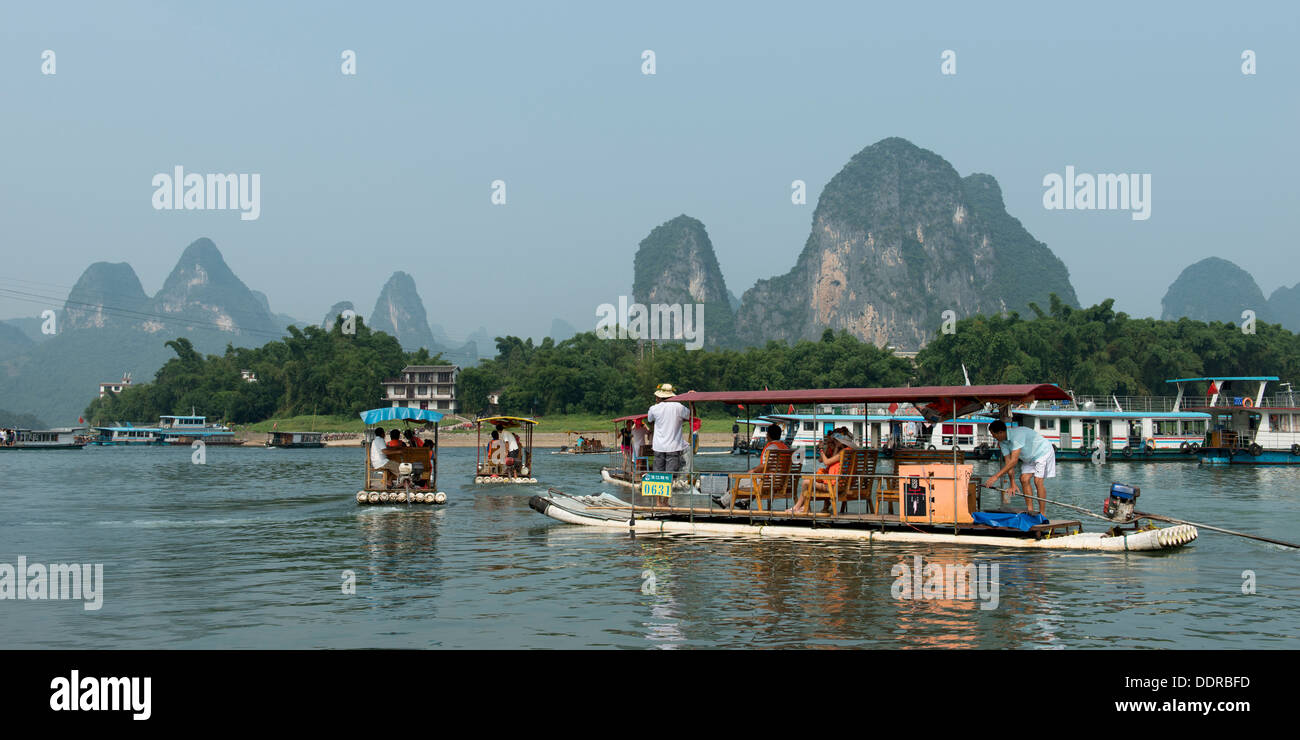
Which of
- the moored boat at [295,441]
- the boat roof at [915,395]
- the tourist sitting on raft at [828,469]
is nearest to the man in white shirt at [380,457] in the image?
the boat roof at [915,395]

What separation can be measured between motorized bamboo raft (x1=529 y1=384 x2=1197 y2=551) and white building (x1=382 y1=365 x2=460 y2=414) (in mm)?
107864

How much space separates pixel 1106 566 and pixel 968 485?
8.32 feet

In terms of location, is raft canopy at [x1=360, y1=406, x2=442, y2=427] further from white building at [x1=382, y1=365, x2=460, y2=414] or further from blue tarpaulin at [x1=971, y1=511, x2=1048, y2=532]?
white building at [x1=382, y1=365, x2=460, y2=414]

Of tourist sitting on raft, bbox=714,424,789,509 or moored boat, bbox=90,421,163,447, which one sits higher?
tourist sitting on raft, bbox=714,424,789,509

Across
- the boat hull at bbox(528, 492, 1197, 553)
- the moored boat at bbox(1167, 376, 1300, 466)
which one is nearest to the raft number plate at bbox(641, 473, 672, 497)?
the boat hull at bbox(528, 492, 1197, 553)

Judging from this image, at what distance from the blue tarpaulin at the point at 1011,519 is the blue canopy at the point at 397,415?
13678 millimetres

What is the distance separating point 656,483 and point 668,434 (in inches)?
41.5

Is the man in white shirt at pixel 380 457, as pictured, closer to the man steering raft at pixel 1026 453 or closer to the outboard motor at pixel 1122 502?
the man steering raft at pixel 1026 453

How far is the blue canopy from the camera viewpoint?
24.3 metres

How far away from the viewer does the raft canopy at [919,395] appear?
1531 cm
